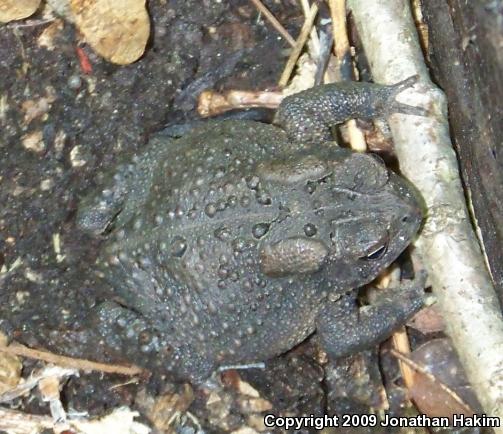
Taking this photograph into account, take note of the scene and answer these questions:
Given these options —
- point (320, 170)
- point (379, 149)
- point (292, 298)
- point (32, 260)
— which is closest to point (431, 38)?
point (379, 149)

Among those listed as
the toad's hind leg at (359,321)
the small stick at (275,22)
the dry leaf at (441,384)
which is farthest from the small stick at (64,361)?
the small stick at (275,22)

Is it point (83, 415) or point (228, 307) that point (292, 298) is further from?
point (83, 415)

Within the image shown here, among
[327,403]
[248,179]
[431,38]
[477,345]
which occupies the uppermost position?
[431,38]

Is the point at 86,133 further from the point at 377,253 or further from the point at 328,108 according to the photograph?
the point at 377,253

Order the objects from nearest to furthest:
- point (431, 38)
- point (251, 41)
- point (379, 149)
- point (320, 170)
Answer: point (320, 170) < point (431, 38) < point (379, 149) < point (251, 41)

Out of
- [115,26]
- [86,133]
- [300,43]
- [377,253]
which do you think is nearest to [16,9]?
[115,26]

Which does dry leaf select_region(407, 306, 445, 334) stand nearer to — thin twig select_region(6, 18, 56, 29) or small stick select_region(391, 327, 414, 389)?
small stick select_region(391, 327, 414, 389)

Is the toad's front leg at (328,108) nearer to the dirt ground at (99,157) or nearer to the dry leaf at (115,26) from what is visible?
the dirt ground at (99,157)
